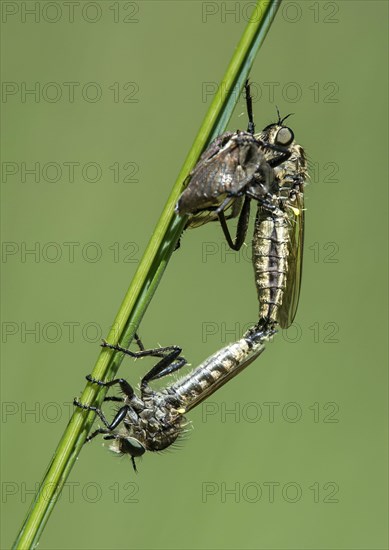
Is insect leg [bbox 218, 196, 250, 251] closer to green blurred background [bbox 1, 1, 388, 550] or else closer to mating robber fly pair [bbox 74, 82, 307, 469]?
mating robber fly pair [bbox 74, 82, 307, 469]

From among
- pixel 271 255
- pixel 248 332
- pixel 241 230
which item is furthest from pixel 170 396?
pixel 241 230

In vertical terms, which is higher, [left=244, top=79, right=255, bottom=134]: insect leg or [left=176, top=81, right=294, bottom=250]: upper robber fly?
[left=244, top=79, right=255, bottom=134]: insect leg

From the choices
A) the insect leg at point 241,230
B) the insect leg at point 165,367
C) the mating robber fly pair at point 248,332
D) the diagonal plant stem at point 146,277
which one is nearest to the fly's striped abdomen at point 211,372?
the mating robber fly pair at point 248,332

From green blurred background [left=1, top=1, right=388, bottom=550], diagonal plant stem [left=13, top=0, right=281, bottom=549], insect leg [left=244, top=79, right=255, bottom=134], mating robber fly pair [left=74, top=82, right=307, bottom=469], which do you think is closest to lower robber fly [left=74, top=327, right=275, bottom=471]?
mating robber fly pair [left=74, top=82, right=307, bottom=469]

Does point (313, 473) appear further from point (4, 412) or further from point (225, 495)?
point (4, 412)

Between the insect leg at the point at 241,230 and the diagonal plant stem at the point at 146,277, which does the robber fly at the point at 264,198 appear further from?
the diagonal plant stem at the point at 146,277

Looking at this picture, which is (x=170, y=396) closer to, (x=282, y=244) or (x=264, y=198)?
(x=282, y=244)
